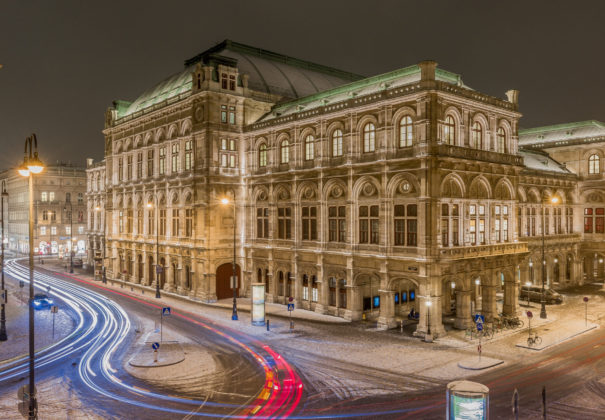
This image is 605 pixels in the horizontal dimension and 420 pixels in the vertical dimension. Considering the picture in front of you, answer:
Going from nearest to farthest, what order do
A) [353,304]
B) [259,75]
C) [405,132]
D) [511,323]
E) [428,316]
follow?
[428,316] → [405,132] → [511,323] → [353,304] → [259,75]

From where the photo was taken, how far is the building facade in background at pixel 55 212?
4163 inches

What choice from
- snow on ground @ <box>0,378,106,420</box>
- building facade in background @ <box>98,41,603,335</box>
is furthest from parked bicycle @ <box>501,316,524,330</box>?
snow on ground @ <box>0,378,106,420</box>

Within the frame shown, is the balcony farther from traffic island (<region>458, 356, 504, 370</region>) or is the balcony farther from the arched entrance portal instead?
the arched entrance portal

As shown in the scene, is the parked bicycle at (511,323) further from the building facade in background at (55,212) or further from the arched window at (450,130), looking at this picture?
the building facade in background at (55,212)

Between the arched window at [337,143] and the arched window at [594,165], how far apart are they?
38.3 meters

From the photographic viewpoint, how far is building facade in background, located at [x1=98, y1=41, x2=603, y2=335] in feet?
119

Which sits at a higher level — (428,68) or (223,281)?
(428,68)

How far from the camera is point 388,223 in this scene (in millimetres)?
37625

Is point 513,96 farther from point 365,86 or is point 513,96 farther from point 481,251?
point 481,251

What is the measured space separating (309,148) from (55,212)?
277 feet

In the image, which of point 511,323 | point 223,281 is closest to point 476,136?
point 511,323

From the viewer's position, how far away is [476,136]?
39.3 metres

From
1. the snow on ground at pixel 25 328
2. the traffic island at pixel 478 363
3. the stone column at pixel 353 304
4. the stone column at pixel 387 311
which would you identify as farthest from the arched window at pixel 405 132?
the snow on ground at pixel 25 328

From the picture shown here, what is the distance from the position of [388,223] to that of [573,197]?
3688 centimetres
